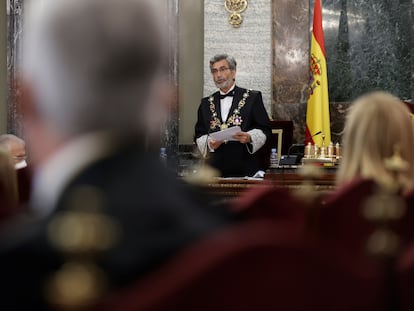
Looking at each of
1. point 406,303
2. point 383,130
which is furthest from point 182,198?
point 383,130

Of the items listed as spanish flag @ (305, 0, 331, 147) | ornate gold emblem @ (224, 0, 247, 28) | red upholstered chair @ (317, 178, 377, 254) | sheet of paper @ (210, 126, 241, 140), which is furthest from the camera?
ornate gold emblem @ (224, 0, 247, 28)

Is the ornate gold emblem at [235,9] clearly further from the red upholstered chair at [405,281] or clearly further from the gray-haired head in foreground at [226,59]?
the red upholstered chair at [405,281]

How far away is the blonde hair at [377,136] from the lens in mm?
2324

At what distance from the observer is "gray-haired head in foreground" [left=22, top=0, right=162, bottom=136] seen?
3.17ft

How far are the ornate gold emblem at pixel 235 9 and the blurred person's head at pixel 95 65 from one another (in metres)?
A: 8.14

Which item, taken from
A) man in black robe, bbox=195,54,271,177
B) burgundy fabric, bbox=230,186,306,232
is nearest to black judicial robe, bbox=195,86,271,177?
man in black robe, bbox=195,54,271,177

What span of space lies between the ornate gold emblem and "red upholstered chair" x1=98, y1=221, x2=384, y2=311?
843 centimetres

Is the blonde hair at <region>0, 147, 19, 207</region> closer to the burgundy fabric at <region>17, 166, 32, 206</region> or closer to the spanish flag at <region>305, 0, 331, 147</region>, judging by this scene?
the burgundy fabric at <region>17, 166, 32, 206</region>

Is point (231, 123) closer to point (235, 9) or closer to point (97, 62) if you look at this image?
point (235, 9)

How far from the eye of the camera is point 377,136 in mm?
2338

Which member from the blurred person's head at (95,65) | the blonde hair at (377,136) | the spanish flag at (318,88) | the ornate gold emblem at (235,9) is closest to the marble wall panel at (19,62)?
the ornate gold emblem at (235,9)

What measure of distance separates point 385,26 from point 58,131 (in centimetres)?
829

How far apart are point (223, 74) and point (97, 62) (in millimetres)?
5564

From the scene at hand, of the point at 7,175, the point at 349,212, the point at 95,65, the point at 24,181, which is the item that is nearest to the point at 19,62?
the point at 24,181
